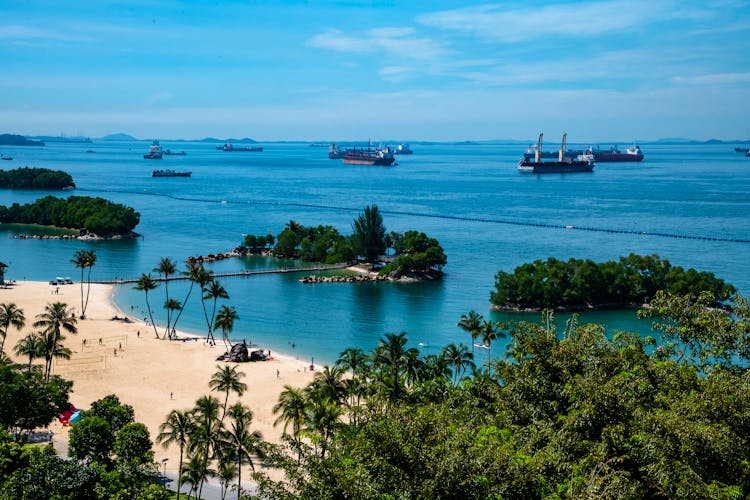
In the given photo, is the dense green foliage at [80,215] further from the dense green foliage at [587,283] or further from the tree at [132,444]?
the tree at [132,444]

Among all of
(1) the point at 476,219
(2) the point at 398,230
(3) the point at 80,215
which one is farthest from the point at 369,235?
(3) the point at 80,215

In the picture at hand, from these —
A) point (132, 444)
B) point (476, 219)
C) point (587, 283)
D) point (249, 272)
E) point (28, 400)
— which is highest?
point (476, 219)

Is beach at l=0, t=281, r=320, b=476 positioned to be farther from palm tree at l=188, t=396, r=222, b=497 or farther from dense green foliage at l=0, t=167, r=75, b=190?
dense green foliage at l=0, t=167, r=75, b=190

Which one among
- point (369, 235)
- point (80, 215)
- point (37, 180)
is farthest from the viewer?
point (37, 180)

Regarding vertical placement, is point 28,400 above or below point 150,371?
above

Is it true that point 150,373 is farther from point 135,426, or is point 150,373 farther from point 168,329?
point 135,426

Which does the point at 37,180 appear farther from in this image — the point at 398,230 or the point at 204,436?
the point at 204,436

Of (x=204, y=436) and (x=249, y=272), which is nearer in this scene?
(x=204, y=436)

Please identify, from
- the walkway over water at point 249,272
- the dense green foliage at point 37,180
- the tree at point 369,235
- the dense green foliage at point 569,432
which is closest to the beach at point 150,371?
the walkway over water at point 249,272
